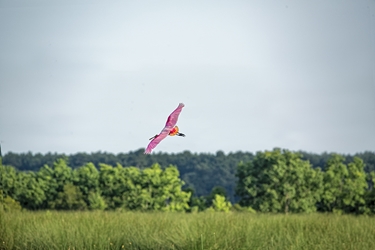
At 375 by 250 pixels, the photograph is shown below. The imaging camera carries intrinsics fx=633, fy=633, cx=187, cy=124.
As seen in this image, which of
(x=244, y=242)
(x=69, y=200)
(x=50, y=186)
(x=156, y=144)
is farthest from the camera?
(x=50, y=186)

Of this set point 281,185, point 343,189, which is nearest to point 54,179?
point 281,185

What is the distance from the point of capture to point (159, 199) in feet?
131

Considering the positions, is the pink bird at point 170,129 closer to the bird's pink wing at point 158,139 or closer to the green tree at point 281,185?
the bird's pink wing at point 158,139

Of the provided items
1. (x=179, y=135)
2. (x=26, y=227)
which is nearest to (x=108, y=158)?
(x=26, y=227)

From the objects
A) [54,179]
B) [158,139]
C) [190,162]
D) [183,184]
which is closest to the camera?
[158,139]

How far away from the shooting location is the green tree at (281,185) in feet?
133

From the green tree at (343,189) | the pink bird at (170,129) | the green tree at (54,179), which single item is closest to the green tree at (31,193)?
the green tree at (54,179)

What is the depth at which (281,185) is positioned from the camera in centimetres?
4103

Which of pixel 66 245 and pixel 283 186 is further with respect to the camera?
pixel 283 186

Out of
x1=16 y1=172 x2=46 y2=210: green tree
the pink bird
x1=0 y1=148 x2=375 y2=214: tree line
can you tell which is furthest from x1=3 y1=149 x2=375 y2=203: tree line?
the pink bird

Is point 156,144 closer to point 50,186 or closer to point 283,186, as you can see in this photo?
point 283,186

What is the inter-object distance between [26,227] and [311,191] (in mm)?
31990

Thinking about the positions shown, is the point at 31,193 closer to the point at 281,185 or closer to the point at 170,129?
the point at 281,185

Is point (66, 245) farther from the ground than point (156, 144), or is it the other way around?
point (156, 144)
